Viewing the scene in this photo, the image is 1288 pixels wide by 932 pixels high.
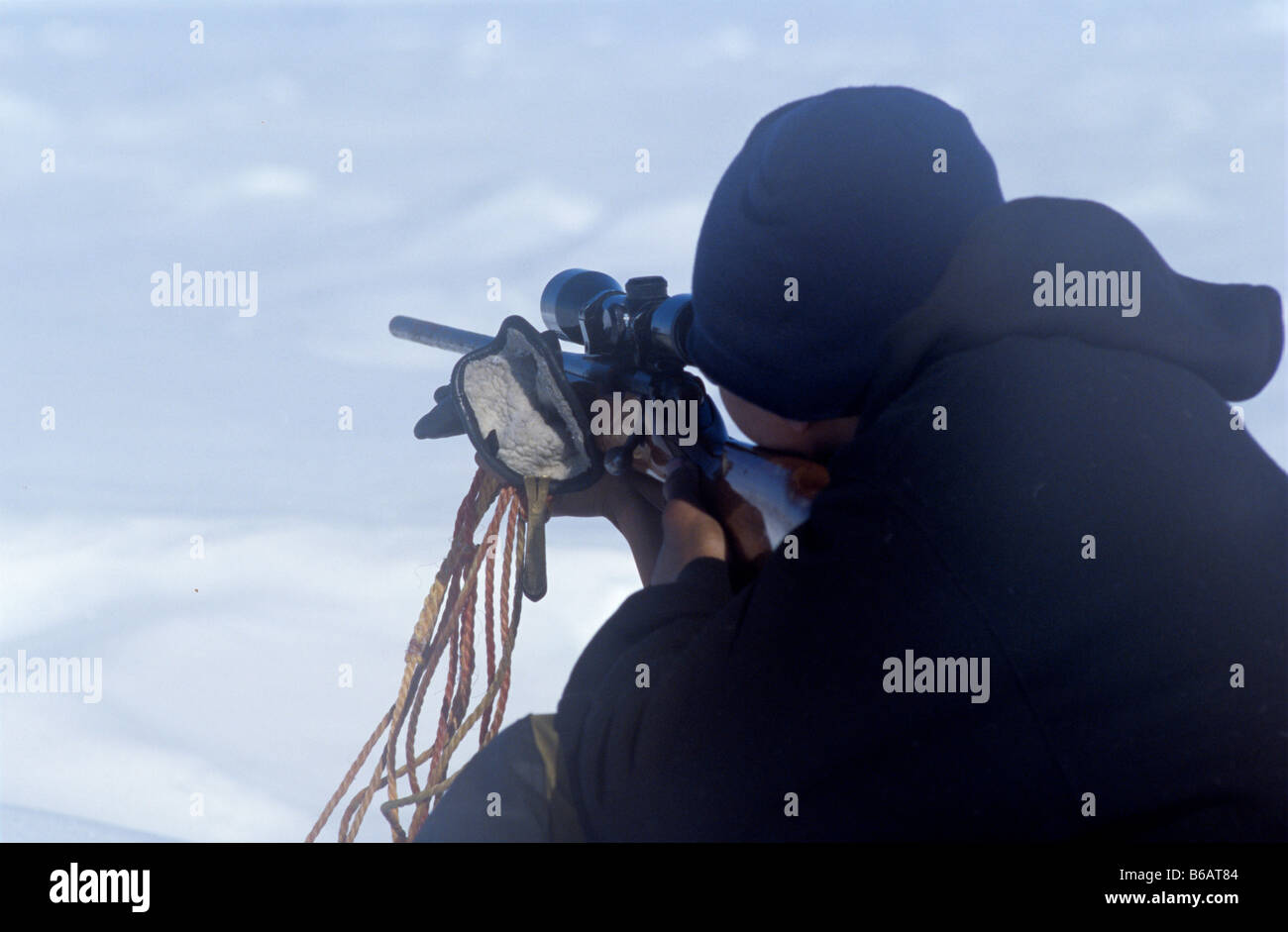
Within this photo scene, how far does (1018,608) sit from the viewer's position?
1202 millimetres

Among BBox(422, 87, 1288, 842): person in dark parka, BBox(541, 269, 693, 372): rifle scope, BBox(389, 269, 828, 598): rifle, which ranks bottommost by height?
BBox(422, 87, 1288, 842): person in dark parka

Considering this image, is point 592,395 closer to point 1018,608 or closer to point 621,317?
point 621,317

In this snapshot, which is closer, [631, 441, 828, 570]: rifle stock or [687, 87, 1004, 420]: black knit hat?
[687, 87, 1004, 420]: black knit hat

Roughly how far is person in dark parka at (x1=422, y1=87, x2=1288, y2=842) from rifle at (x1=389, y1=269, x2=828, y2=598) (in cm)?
57

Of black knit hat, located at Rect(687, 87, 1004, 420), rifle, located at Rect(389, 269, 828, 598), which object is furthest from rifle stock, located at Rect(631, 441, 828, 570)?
black knit hat, located at Rect(687, 87, 1004, 420)

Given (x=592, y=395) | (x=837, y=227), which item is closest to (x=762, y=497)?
(x=837, y=227)

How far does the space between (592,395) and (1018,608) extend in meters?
1.19

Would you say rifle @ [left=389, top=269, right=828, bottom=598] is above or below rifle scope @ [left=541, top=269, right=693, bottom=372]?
below

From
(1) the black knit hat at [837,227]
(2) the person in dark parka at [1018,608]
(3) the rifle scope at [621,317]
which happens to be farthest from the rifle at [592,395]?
(2) the person in dark parka at [1018,608]

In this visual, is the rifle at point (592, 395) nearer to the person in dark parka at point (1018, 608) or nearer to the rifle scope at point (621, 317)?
the rifle scope at point (621, 317)

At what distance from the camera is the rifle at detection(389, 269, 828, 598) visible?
6.69ft

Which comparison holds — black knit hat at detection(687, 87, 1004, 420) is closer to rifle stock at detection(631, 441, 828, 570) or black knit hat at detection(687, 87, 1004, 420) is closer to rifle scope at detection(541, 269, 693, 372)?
rifle stock at detection(631, 441, 828, 570)

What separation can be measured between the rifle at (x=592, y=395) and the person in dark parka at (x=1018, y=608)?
22.3 inches

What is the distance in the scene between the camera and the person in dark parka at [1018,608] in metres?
1.21
